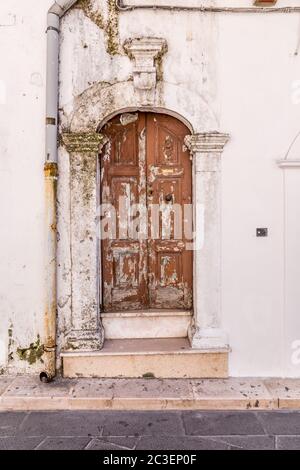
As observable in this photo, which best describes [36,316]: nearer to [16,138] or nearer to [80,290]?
[80,290]

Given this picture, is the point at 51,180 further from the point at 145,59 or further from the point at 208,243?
the point at 208,243

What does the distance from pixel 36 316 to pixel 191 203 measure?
2.29m

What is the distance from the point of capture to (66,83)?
5145mm

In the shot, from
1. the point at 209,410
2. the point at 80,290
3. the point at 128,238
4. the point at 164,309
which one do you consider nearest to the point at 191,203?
the point at 128,238

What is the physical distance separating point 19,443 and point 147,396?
1.34m

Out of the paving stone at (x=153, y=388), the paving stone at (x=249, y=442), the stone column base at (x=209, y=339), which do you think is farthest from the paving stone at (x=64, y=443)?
the stone column base at (x=209, y=339)

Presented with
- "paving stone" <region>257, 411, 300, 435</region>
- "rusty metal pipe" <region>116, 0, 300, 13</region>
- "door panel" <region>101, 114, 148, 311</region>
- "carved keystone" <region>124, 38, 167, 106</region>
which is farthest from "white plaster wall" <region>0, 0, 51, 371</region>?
"paving stone" <region>257, 411, 300, 435</region>

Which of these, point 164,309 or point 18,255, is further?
point 164,309

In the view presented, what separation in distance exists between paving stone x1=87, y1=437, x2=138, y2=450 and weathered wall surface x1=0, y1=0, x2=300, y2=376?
4.90 ft

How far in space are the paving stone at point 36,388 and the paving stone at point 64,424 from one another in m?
0.24

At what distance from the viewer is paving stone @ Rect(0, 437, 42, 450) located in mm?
3840

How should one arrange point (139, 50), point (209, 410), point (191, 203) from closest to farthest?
point (209, 410), point (139, 50), point (191, 203)

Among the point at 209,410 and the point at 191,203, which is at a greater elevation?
the point at 191,203

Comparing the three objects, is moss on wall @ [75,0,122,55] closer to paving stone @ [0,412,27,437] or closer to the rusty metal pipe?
the rusty metal pipe
